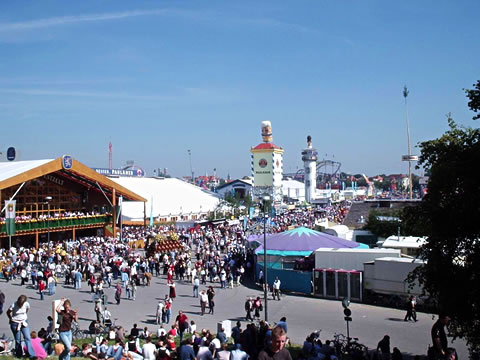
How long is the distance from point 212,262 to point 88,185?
69.0ft

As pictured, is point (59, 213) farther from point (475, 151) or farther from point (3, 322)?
point (475, 151)

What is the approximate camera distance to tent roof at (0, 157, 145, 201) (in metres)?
35.0

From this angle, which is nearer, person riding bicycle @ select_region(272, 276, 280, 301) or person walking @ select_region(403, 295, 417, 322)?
person walking @ select_region(403, 295, 417, 322)

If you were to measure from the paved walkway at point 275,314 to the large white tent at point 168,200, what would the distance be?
101 feet

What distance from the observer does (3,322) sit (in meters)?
17.3

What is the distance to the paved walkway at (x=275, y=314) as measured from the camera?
1655cm

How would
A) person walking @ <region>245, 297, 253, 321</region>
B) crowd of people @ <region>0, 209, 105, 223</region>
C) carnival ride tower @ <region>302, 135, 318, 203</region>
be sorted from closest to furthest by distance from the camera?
person walking @ <region>245, 297, 253, 321</region>
crowd of people @ <region>0, 209, 105, 223</region>
carnival ride tower @ <region>302, 135, 318, 203</region>

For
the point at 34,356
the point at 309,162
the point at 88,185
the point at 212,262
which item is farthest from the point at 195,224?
the point at 309,162

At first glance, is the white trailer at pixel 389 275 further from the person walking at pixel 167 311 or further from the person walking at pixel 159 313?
the person walking at pixel 159 313

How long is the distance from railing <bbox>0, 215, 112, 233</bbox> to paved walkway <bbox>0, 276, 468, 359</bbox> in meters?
12.0

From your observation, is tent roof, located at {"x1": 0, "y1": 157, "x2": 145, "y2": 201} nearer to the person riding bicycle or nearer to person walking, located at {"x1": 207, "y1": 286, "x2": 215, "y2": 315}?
person walking, located at {"x1": 207, "y1": 286, "x2": 215, "y2": 315}

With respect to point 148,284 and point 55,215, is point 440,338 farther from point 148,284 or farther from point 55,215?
point 55,215

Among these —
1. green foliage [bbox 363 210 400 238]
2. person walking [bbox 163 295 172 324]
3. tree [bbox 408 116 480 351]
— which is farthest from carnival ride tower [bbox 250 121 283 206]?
tree [bbox 408 116 480 351]

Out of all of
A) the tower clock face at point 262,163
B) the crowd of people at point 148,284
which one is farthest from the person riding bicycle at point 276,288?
the tower clock face at point 262,163
